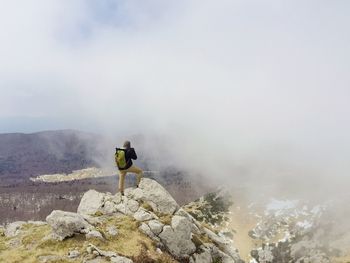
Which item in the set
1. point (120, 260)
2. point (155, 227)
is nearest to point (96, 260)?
point (120, 260)

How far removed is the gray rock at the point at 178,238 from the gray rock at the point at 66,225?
285 inches

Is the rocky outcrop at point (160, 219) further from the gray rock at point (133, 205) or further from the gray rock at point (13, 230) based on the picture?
the gray rock at point (13, 230)

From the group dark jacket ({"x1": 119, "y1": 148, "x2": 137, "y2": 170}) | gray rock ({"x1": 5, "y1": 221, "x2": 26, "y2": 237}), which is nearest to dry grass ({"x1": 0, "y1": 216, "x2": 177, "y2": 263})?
gray rock ({"x1": 5, "y1": 221, "x2": 26, "y2": 237})

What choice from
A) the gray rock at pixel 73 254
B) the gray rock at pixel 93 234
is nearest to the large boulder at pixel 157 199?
the gray rock at pixel 93 234

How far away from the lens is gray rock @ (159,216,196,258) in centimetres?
3653

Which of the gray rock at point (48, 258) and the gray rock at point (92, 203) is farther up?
the gray rock at point (92, 203)

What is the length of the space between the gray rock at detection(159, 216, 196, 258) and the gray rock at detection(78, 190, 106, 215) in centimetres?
849

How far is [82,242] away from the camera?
32.7 metres

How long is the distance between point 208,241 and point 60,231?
15879 millimetres

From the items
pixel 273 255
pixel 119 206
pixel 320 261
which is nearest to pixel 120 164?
pixel 119 206

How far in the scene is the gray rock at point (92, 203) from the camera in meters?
41.7

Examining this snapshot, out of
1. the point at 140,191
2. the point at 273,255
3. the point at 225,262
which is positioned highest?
the point at 140,191

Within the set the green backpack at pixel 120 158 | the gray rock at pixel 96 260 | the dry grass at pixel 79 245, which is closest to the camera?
the gray rock at pixel 96 260

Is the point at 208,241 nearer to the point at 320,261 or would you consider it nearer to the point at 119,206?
the point at 119,206
